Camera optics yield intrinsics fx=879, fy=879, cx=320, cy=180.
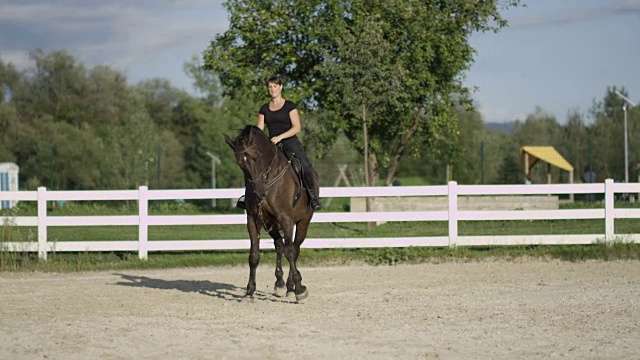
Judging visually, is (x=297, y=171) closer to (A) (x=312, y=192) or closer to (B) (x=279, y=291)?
(A) (x=312, y=192)

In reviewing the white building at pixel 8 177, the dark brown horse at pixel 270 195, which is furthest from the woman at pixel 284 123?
the white building at pixel 8 177

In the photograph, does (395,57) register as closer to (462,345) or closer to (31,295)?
(31,295)

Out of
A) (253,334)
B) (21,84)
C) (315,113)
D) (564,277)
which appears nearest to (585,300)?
(564,277)

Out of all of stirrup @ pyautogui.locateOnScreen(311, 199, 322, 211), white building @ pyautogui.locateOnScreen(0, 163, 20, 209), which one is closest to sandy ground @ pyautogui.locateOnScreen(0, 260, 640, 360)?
stirrup @ pyautogui.locateOnScreen(311, 199, 322, 211)

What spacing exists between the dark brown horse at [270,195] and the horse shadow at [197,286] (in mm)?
491

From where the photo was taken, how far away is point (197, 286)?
13.3m

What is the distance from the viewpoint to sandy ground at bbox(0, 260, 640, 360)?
7625 millimetres

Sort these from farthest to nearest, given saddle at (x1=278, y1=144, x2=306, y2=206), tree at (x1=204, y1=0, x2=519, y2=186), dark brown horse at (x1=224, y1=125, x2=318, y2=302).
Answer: tree at (x1=204, y1=0, x2=519, y2=186), saddle at (x1=278, y1=144, x2=306, y2=206), dark brown horse at (x1=224, y1=125, x2=318, y2=302)

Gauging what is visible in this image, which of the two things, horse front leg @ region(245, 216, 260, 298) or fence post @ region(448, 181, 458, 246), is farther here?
fence post @ region(448, 181, 458, 246)

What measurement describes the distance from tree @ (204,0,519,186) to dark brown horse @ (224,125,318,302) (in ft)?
32.7

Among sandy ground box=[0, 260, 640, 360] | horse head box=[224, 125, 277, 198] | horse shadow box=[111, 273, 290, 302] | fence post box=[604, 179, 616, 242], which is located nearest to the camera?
sandy ground box=[0, 260, 640, 360]

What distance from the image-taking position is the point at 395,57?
2284cm

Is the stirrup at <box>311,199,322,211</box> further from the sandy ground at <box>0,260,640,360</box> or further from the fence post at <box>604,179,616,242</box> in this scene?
the fence post at <box>604,179,616,242</box>

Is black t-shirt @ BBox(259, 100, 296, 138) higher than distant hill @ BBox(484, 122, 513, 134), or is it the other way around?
distant hill @ BBox(484, 122, 513, 134)
